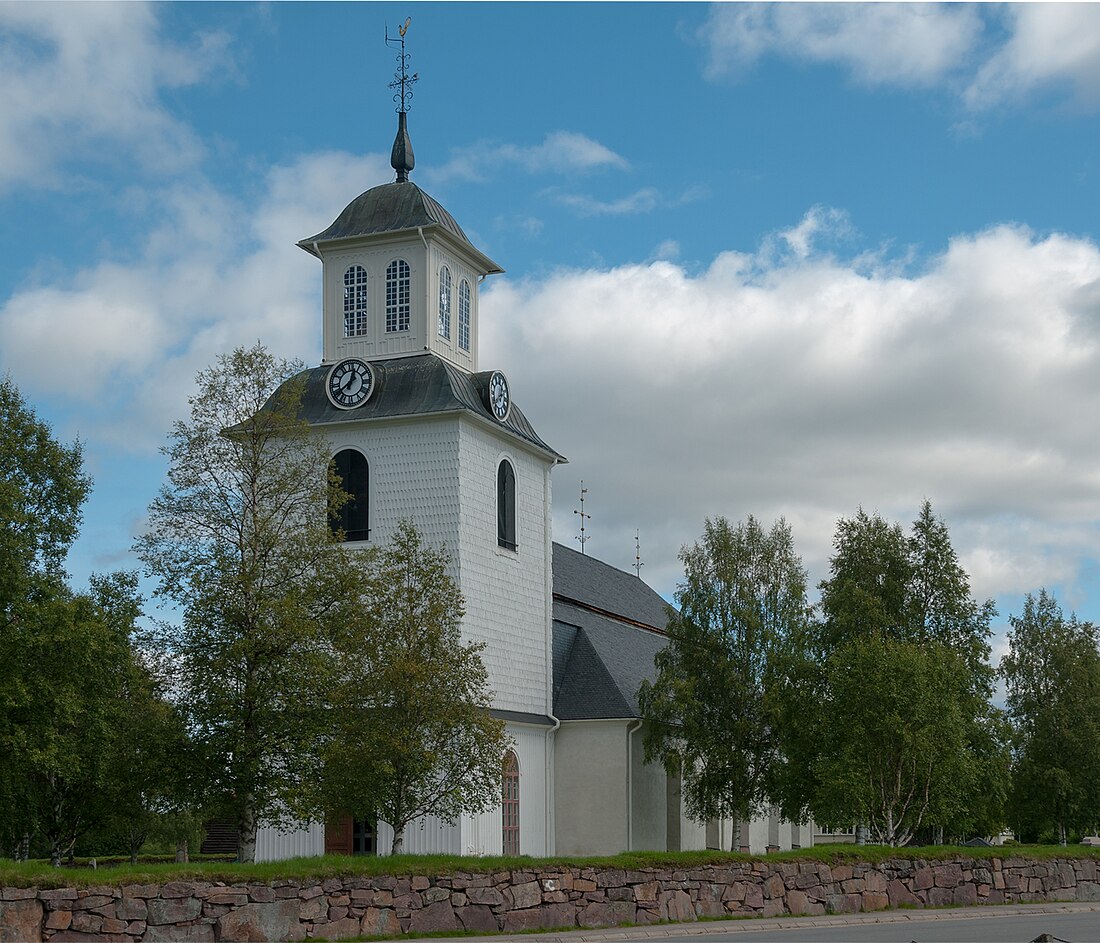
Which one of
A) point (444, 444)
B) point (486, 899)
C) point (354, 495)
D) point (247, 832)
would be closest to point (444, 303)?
point (444, 444)

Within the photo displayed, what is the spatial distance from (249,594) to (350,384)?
39.7ft

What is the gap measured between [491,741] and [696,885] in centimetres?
510


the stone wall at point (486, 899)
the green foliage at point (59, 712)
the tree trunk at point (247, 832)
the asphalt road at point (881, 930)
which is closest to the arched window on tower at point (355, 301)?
the green foliage at point (59, 712)

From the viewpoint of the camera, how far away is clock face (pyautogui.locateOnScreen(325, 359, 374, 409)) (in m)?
35.7

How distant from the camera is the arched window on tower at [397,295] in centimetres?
3731

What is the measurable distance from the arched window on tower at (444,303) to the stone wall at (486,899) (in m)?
18.2

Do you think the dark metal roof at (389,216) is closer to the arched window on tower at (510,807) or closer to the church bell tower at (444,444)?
the church bell tower at (444,444)

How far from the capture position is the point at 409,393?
35.7 metres

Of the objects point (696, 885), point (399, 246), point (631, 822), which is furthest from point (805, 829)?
point (696, 885)

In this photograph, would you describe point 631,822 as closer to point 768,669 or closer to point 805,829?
point 768,669

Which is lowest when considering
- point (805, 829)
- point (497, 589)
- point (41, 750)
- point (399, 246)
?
point (805, 829)

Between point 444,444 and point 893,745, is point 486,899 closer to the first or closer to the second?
point 893,745

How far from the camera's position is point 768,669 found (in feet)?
121

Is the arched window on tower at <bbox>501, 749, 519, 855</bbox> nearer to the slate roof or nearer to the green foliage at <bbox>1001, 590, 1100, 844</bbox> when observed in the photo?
the slate roof
